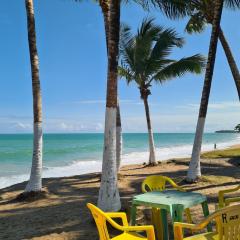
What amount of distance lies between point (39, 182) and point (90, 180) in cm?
Result: 333

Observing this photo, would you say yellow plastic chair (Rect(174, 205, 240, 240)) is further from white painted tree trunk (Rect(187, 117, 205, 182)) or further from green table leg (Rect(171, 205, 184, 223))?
white painted tree trunk (Rect(187, 117, 205, 182))

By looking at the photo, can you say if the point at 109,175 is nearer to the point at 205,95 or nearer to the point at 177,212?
the point at 177,212

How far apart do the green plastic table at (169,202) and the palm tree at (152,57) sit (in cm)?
1309

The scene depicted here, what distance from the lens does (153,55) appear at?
1836cm

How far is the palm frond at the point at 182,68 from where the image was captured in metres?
17.6

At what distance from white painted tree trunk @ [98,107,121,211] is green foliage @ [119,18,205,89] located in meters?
11.3

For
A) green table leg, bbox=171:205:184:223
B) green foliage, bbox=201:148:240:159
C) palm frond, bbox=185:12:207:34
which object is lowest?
green table leg, bbox=171:205:184:223

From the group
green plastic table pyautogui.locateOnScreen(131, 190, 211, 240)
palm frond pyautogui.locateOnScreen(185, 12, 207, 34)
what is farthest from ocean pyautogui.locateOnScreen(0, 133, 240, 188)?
green plastic table pyautogui.locateOnScreen(131, 190, 211, 240)

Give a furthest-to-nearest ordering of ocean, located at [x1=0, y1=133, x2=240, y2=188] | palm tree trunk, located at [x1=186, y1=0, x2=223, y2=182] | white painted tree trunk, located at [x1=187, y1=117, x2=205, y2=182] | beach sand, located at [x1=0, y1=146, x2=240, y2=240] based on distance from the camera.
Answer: ocean, located at [x1=0, y1=133, x2=240, y2=188] < white painted tree trunk, located at [x1=187, y1=117, x2=205, y2=182] < palm tree trunk, located at [x1=186, y1=0, x2=223, y2=182] < beach sand, located at [x1=0, y1=146, x2=240, y2=240]

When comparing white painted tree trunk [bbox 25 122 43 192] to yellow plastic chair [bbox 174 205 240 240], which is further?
white painted tree trunk [bbox 25 122 43 192]

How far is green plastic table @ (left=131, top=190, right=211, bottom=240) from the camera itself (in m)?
4.73

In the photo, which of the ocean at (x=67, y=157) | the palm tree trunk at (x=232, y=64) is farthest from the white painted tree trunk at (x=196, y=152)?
the ocean at (x=67, y=157)

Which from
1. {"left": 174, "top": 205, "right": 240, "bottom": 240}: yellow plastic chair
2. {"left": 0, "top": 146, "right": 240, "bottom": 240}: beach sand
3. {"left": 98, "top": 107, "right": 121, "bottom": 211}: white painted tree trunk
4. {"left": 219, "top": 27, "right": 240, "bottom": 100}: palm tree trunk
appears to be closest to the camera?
{"left": 174, "top": 205, "right": 240, "bottom": 240}: yellow plastic chair

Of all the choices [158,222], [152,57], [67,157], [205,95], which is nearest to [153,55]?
[152,57]
